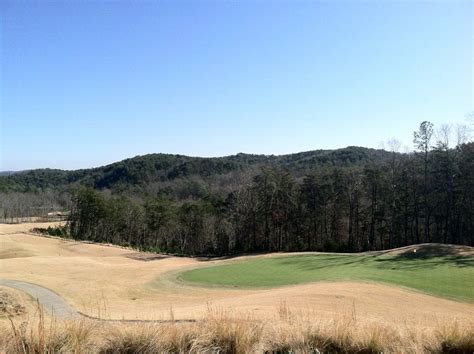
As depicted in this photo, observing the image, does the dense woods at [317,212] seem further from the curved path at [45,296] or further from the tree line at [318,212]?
the curved path at [45,296]

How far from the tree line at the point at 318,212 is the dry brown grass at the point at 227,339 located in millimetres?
41745

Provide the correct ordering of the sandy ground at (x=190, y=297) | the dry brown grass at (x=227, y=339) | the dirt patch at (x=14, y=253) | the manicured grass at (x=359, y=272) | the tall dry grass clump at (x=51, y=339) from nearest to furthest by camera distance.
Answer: the tall dry grass clump at (x=51, y=339)
the dry brown grass at (x=227, y=339)
the sandy ground at (x=190, y=297)
the manicured grass at (x=359, y=272)
the dirt patch at (x=14, y=253)

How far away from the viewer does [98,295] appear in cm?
2077

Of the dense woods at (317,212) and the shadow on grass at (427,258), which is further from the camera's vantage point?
the dense woods at (317,212)

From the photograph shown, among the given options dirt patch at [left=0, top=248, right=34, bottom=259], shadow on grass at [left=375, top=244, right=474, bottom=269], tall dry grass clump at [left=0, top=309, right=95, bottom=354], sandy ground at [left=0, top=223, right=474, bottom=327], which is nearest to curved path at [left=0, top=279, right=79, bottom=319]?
sandy ground at [left=0, top=223, right=474, bottom=327]

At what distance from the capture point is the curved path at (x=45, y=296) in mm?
16095

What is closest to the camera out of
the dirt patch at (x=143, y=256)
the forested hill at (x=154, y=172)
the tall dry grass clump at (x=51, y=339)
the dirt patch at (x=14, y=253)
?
the tall dry grass clump at (x=51, y=339)

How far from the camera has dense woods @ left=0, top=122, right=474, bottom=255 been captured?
45.2 metres

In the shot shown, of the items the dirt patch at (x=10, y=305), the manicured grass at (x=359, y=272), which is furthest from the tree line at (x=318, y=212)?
the dirt patch at (x=10, y=305)

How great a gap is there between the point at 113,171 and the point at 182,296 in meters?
135

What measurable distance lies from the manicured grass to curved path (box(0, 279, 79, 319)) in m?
8.08

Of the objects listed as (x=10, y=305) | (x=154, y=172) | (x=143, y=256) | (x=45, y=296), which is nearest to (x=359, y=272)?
(x=45, y=296)

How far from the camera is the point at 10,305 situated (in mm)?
16047

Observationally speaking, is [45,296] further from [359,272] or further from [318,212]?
[318,212]
